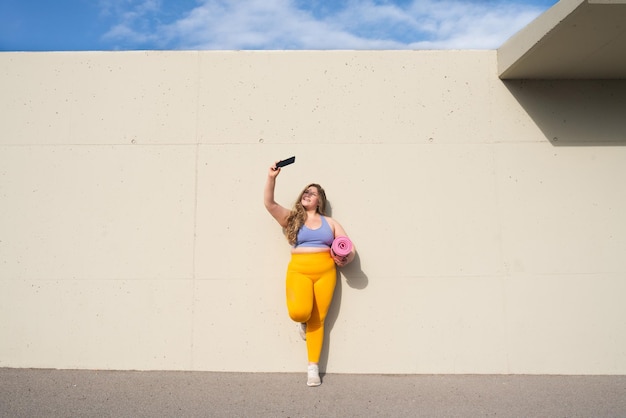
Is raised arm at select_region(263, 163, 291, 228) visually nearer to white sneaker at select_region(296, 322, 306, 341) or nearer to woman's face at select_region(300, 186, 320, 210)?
woman's face at select_region(300, 186, 320, 210)

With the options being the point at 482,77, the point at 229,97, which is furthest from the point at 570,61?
the point at 229,97

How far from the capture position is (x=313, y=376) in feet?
11.0

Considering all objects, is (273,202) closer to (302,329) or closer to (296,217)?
(296,217)

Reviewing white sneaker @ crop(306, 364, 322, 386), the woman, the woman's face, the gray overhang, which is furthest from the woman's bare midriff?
the gray overhang

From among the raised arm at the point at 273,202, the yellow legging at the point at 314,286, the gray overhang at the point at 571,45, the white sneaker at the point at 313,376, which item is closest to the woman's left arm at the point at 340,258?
the yellow legging at the point at 314,286

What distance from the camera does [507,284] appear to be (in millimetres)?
3652

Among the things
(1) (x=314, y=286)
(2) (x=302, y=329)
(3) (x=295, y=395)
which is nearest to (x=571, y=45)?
(1) (x=314, y=286)

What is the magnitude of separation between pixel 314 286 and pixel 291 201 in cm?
78

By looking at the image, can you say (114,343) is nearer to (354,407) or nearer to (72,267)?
(72,267)

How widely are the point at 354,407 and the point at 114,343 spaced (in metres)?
2.10

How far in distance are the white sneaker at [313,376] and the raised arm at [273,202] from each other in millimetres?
1144

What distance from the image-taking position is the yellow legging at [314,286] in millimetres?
3371

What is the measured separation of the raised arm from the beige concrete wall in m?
0.25

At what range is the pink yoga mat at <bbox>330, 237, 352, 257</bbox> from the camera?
3328 mm
